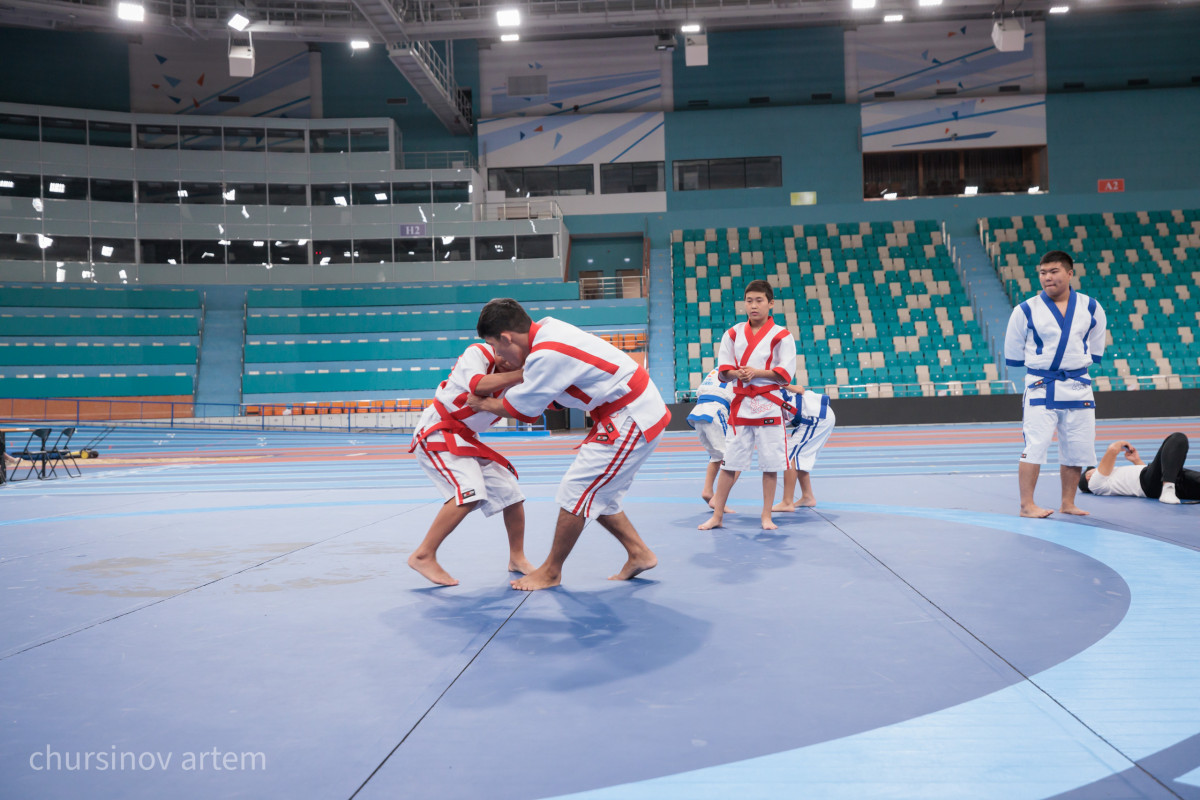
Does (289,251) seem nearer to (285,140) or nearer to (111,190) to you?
(285,140)

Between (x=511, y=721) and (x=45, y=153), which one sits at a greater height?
(x=45, y=153)

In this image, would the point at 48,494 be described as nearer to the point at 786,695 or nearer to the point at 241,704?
the point at 241,704

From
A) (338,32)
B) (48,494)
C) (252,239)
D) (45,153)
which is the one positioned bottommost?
(48,494)

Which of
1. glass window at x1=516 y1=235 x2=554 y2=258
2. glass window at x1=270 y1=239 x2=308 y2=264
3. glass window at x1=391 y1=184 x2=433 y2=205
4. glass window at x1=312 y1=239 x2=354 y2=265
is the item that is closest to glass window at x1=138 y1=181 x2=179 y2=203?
glass window at x1=270 y1=239 x2=308 y2=264

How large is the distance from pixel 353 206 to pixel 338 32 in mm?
6805

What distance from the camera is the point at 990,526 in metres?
5.45

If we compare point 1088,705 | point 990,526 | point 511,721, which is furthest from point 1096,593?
point 511,721

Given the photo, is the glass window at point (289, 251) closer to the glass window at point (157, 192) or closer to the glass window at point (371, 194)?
the glass window at point (371, 194)

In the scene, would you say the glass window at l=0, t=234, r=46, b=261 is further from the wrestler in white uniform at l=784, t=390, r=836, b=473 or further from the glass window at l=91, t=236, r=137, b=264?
the wrestler in white uniform at l=784, t=390, r=836, b=473

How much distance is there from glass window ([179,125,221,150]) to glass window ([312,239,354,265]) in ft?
15.9

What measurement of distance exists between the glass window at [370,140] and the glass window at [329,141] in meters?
0.25

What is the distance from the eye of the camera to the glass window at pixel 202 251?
2767 cm

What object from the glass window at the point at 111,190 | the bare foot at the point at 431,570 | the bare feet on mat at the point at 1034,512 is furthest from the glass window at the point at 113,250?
the bare feet on mat at the point at 1034,512

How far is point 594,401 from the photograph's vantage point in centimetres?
387
